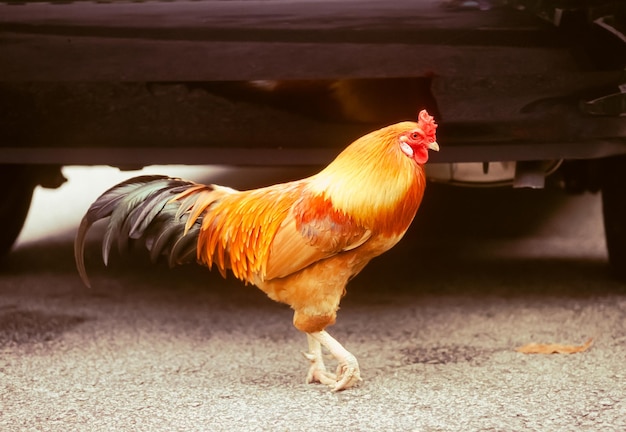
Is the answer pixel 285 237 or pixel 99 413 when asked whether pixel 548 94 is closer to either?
pixel 285 237

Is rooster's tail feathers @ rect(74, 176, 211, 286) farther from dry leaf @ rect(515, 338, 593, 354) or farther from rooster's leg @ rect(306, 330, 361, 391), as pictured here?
dry leaf @ rect(515, 338, 593, 354)

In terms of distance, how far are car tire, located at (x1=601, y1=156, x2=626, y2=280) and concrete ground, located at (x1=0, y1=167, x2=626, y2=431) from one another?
20cm

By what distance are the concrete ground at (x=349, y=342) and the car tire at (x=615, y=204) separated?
0.65 feet

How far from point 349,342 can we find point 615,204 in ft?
4.39

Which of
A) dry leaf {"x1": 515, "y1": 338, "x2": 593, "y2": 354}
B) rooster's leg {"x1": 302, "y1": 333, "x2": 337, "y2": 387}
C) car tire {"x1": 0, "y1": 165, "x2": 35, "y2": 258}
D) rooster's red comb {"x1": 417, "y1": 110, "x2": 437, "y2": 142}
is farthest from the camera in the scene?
car tire {"x1": 0, "y1": 165, "x2": 35, "y2": 258}

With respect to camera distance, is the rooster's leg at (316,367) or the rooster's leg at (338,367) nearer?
the rooster's leg at (338,367)

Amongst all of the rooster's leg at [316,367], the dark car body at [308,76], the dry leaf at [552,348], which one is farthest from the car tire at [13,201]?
the dry leaf at [552,348]

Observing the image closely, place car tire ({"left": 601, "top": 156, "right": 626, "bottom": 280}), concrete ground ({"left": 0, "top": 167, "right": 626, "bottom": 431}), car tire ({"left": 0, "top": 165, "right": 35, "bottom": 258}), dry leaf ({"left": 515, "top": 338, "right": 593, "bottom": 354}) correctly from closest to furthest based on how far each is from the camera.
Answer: concrete ground ({"left": 0, "top": 167, "right": 626, "bottom": 431}) → dry leaf ({"left": 515, "top": 338, "right": 593, "bottom": 354}) → car tire ({"left": 601, "top": 156, "right": 626, "bottom": 280}) → car tire ({"left": 0, "top": 165, "right": 35, "bottom": 258})

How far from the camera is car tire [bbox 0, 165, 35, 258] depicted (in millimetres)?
4273

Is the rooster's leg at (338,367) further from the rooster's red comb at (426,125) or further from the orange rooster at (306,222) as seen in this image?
the rooster's red comb at (426,125)

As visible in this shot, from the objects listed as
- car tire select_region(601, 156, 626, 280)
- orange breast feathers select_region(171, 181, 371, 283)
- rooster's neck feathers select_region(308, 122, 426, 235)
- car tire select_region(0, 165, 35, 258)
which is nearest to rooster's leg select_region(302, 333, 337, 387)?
orange breast feathers select_region(171, 181, 371, 283)

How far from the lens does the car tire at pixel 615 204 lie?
12.1ft

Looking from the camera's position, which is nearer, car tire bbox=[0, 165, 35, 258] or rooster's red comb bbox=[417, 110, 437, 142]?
rooster's red comb bbox=[417, 110, 437, 142]

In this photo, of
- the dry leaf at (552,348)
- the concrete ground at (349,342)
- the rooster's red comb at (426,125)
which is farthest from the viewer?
the dry leaf at (552,348)
